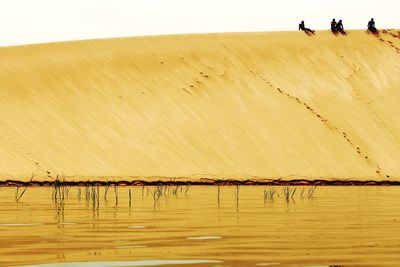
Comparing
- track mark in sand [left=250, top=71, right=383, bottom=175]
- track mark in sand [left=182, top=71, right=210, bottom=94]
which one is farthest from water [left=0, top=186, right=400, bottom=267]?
track mark in sand [left=182, top=71, right=210, bottom=94]

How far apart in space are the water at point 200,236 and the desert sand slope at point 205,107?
27120mm

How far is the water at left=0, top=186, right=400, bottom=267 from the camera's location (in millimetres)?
10219

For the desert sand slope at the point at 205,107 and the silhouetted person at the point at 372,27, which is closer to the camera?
the desert sand slope at the point at 205,107

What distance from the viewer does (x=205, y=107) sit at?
56125mm

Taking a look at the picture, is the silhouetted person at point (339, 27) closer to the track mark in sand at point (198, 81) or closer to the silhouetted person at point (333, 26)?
the silhouetted person at point (333, 26)

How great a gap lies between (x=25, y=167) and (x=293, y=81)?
19749 millimetres

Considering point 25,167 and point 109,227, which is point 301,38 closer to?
point 25,167

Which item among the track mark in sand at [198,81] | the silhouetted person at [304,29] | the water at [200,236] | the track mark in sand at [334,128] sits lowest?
the water at [200,236]

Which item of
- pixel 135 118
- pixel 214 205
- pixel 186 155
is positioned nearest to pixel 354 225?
pixel 214 205

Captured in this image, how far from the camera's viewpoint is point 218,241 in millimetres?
12250

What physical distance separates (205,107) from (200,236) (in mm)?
43106

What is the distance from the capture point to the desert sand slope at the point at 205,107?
49406 mm

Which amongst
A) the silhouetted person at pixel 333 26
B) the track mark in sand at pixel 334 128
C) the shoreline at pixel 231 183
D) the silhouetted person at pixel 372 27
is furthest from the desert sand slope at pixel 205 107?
the shoreline at pixel 231 183

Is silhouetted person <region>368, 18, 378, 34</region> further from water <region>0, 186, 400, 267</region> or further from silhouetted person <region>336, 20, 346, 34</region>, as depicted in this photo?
water <region>0, 186, 400, 267</region>
